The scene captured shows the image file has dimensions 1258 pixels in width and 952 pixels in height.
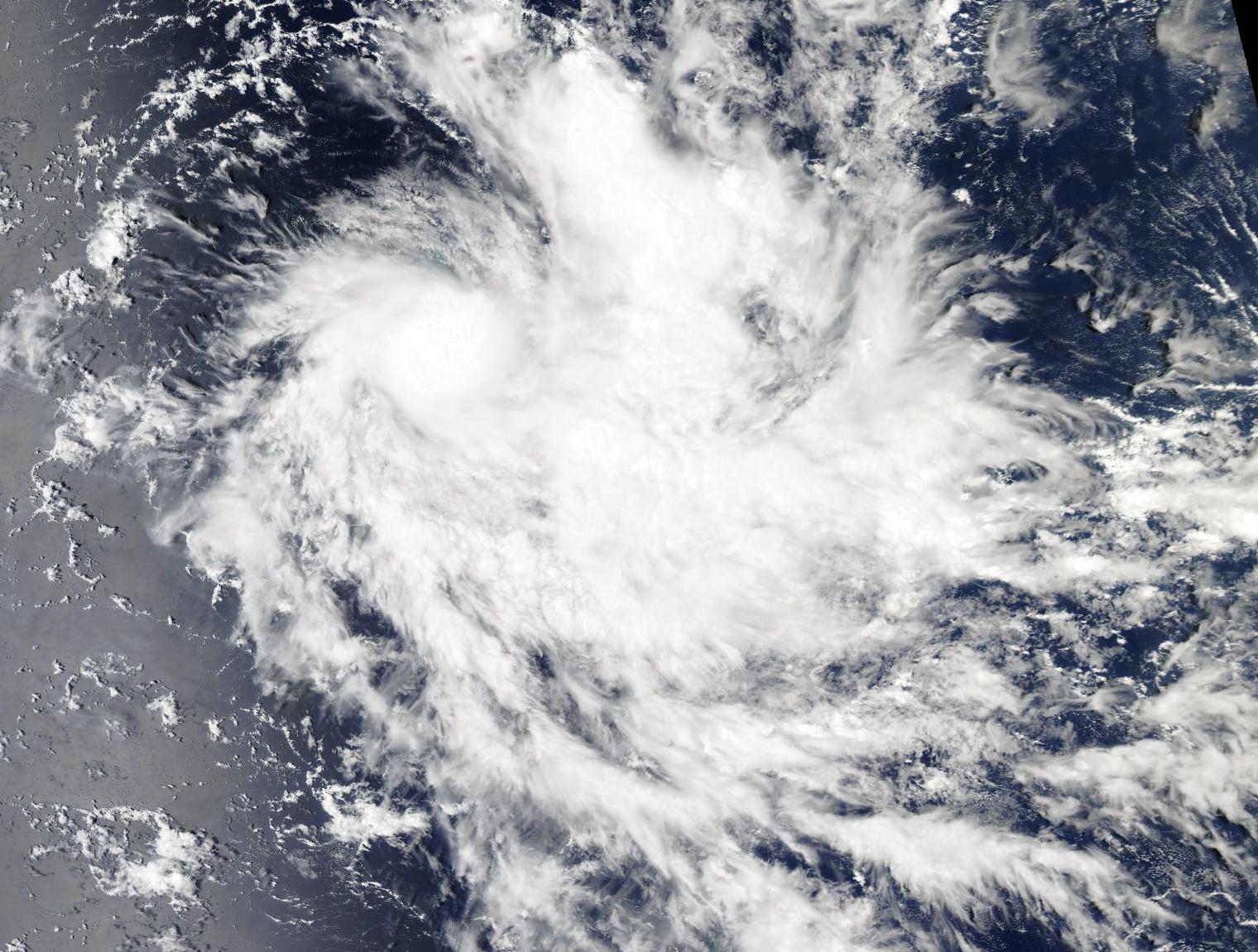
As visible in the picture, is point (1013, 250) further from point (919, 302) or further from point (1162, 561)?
point (1162, 561)

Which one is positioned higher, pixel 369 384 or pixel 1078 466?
pixel 1078 466

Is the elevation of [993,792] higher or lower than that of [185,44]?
lower

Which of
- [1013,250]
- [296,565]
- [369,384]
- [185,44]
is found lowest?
[296,565]

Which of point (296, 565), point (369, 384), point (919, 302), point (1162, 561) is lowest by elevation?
point (296, 565)

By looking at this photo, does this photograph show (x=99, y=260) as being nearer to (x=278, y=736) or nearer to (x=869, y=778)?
(x=278, y=736)

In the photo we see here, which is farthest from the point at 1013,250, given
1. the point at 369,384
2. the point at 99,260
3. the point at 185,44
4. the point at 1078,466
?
the point at 99,260

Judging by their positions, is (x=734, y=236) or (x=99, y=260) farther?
(x=99, y=260)

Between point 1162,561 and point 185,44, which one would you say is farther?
point 185,44

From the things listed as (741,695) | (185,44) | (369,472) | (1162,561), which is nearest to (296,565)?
(369,472)

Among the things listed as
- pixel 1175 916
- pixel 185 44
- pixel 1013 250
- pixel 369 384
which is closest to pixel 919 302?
pixel 1013 250
